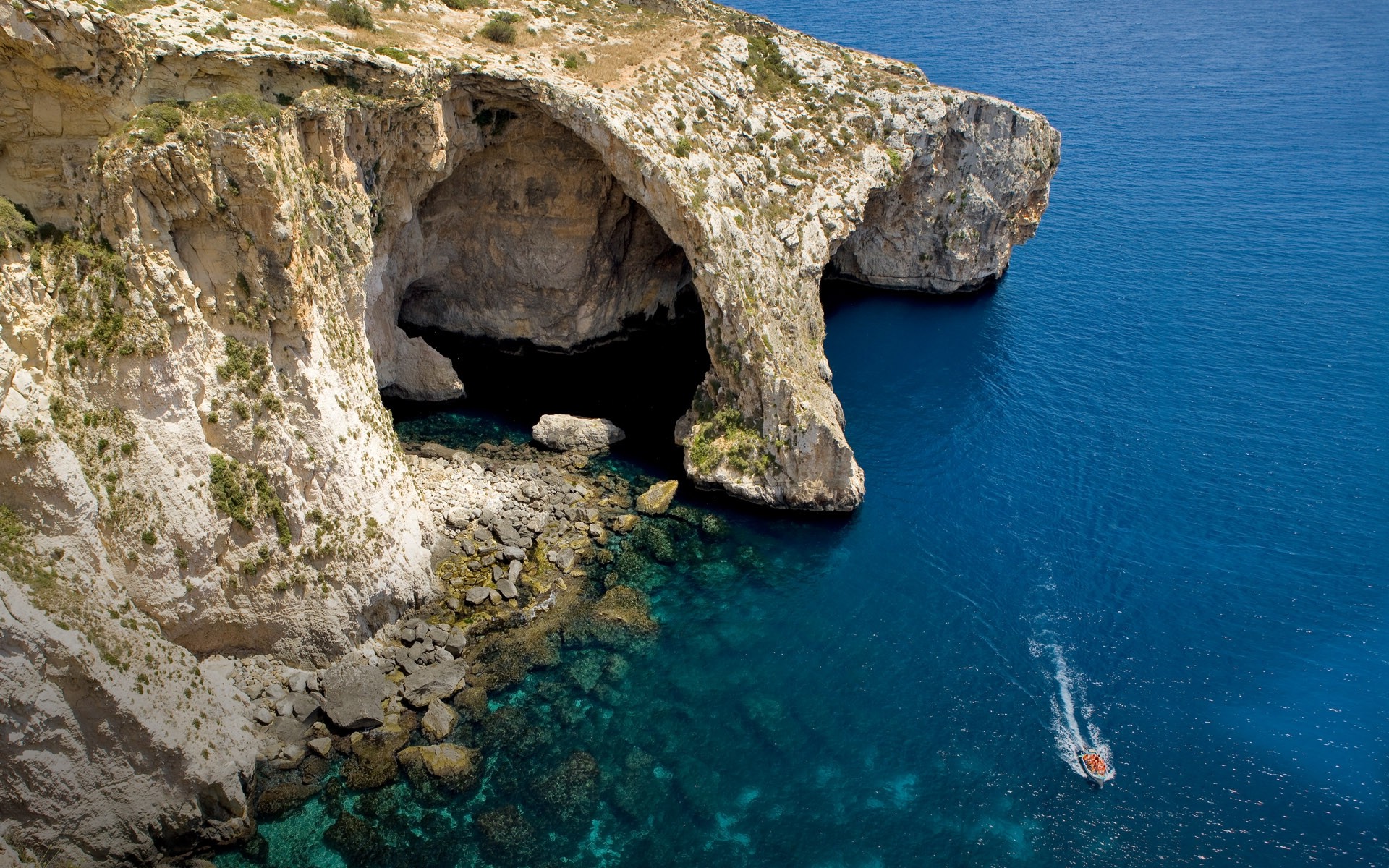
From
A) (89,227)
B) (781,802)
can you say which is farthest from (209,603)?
(781,802)

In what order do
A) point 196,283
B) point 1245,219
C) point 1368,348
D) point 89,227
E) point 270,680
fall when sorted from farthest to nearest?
point 1245,219 → point 1368,348 → point 270,680 → point 196,283 → point 89,227

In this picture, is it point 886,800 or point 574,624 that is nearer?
point 886,800

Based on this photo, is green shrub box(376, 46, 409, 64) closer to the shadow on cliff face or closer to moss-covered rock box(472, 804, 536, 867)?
the shadow on cliff face

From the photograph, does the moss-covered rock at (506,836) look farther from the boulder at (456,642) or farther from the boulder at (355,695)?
the boulder at (456,642)

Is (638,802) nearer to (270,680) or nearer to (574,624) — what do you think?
(574,624)

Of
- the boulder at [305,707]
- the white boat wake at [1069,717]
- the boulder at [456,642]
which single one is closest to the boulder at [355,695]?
the boulder at [305,707]

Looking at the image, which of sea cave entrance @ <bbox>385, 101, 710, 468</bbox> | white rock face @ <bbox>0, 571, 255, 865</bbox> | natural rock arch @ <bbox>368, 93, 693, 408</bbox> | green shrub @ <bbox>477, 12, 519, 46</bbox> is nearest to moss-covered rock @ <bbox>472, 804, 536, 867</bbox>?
white rock face @ <bbox>0, 571, 255, 865</bbox>

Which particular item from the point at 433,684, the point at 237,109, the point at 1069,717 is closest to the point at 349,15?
the point at 237,109
